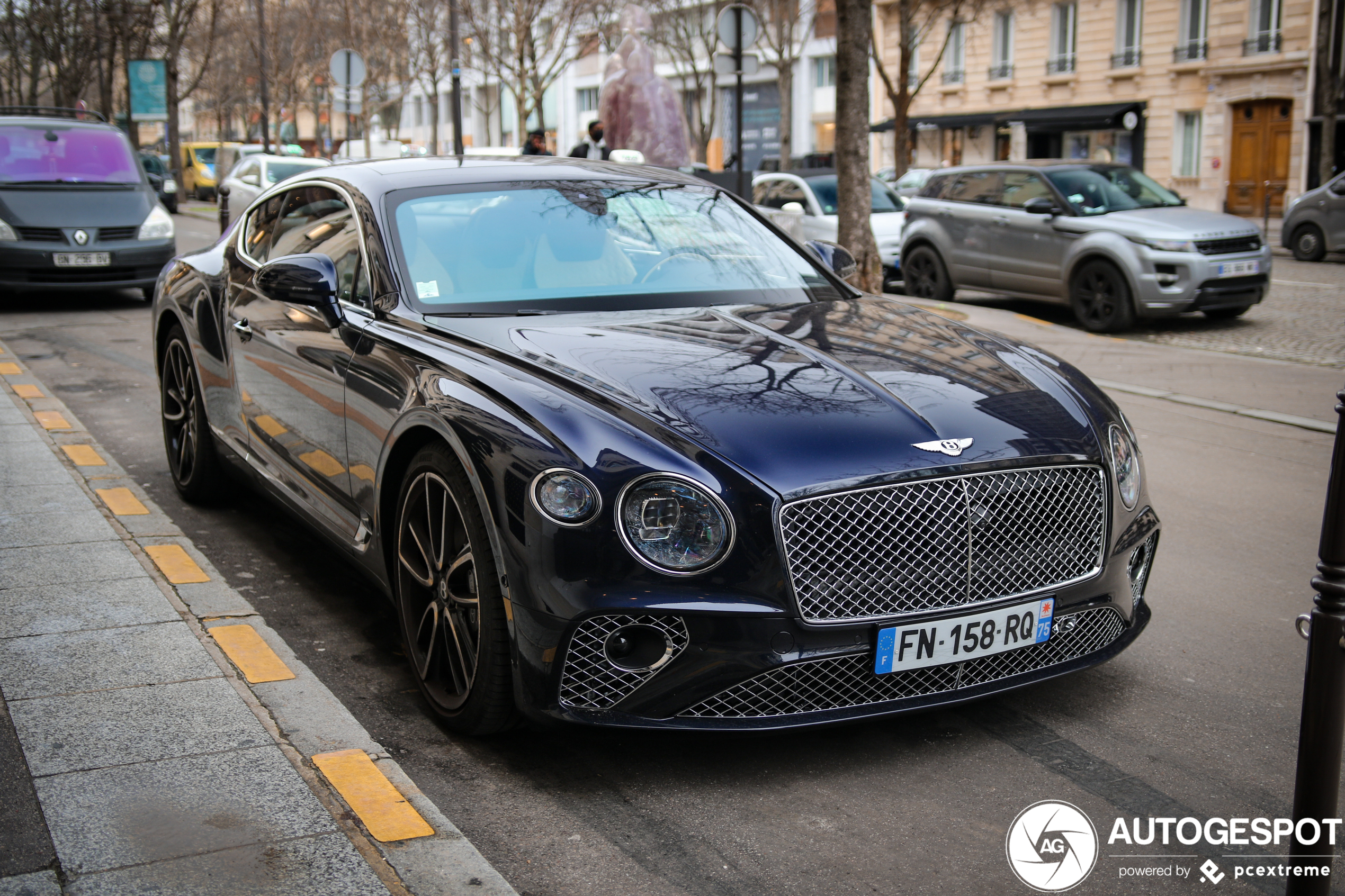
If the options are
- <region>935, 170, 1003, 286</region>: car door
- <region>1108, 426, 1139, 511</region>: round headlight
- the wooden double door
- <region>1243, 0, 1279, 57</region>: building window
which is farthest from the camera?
the wooden double door

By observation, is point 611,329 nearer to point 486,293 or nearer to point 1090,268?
point 486,293

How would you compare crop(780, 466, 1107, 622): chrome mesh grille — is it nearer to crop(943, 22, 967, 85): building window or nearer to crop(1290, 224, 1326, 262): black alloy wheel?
crop(1290, 224, 1326, 262): black alloy wheel

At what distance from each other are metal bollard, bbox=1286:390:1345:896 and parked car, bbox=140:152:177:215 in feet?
49.9

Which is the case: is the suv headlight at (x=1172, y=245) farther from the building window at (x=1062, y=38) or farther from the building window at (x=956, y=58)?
the building window at (x=956, y=58)

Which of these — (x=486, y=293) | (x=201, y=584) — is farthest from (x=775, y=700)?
(x=201, y=584)

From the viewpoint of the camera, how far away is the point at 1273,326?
1339 centimetres

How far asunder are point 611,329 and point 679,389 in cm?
61

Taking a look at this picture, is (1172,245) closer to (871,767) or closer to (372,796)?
(871,767)

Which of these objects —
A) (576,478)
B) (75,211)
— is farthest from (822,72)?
(576,478)

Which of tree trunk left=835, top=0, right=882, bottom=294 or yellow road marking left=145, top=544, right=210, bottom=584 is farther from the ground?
tree trunk left=835, top=0, right=882, bottom=294

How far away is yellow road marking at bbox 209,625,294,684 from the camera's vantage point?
3922 mm

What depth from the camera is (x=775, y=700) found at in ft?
10.6

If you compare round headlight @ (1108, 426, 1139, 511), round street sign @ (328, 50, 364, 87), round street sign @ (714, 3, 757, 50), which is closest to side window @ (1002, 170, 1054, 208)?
round street sign @ (714, 3, 757, 50)

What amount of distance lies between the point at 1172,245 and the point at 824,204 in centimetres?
585
